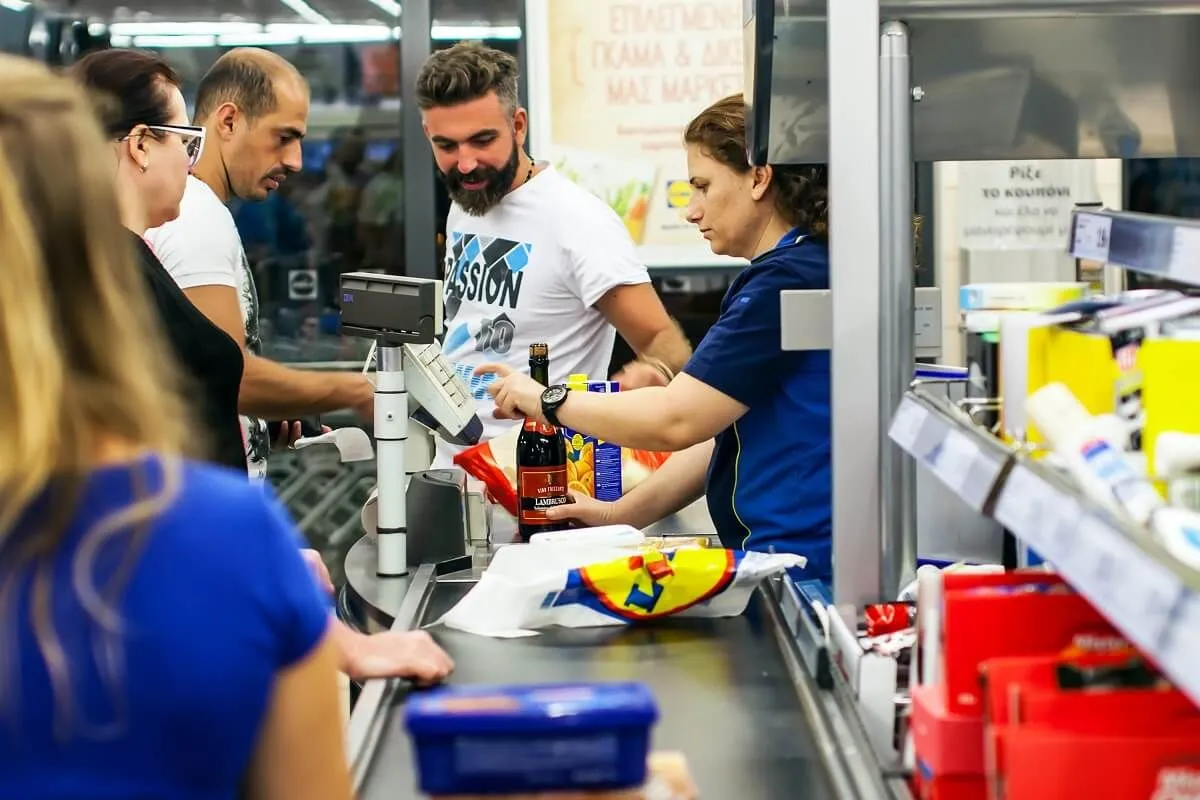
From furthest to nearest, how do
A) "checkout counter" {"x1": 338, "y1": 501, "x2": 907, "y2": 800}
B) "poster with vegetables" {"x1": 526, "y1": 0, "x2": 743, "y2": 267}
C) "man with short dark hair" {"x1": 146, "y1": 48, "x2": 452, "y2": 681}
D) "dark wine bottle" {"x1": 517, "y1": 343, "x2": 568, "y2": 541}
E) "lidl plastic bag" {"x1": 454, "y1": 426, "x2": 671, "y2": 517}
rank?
1. "poster with vegetables" {"x1": 526, "y1": 0, "x2": 743, "y2": 267}
2. "man with short dark hair" {"x1": 146, "y1": 48, "x2": 452, "y2": 681}
3. "lidl plastic bag" {"x1": 454, "y1": 426, "x2": 671, "y2": 517}
4. "dark wine bottle" {"x1": 517, "y1": 343, "x2": 568, "y2": 541}
5. "checkout counter" {"x1": 338, "y1": 501, "x2": 907, "y2": 800}

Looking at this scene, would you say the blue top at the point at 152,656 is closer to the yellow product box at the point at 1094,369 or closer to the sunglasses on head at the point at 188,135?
the yellow product box at the point at 1094,369

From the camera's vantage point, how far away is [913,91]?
1.93m

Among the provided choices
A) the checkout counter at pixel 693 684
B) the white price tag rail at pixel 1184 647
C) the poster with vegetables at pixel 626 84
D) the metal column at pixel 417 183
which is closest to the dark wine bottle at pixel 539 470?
the checkout counter at pixel 693 684

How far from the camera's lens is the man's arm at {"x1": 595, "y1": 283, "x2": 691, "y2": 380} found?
13.8 feet

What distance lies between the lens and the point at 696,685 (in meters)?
1.91

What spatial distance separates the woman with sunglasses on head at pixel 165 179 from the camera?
2.74 m

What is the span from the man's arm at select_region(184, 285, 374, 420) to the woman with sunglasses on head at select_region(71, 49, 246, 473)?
49 cm

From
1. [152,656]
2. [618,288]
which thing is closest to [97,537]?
[152,656]

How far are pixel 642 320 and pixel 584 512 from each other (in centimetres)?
143

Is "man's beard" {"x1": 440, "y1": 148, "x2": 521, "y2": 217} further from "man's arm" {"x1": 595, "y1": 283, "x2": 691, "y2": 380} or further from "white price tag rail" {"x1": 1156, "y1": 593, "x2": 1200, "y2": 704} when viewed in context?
"white price tag rail" {"x1": 1156, "y1": 593, "x2": 1200, "y2": 704}

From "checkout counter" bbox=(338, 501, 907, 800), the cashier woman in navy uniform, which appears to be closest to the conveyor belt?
"checkout counter" bbox=(338, 501, 907, 800)

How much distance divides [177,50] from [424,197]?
1.22 meters

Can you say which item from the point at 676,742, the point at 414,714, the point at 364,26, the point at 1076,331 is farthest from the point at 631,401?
the point at 364,26

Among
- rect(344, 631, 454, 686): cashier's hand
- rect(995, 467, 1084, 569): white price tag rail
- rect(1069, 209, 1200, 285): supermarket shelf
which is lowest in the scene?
rect(344, 631, 454, 686): cashier's hand
